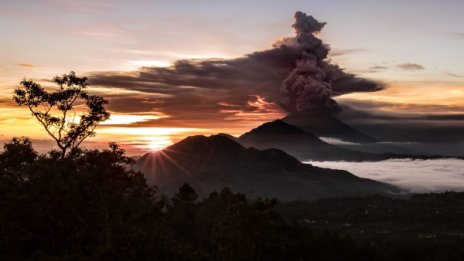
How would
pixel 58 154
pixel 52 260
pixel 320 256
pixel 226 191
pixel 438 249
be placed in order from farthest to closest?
pixel 438 249 → pixel 226 191 → pixel 320 256 → pixel 58 154 → pixel 52 260

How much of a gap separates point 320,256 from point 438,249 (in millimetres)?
66776

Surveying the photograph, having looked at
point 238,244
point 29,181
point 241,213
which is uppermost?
point 29,181

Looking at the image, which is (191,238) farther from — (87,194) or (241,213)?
(87,194)

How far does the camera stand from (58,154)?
1713 inches

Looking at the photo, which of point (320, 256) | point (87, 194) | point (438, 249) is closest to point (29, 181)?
point (87, 194)

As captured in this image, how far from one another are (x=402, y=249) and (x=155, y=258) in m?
112

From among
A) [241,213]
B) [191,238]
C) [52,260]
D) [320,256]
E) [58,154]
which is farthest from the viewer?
[191,238]

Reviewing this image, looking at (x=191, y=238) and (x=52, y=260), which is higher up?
(x=52, y=260)

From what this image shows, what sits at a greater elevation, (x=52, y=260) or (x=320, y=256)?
(x=52, y=260)

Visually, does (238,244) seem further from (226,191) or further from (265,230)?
(226,191)

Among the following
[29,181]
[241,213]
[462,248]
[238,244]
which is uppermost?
[29,181]

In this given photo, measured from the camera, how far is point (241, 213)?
50.6m

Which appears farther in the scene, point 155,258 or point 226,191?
point 226,191

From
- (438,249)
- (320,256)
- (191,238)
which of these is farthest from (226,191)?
(438,249)
